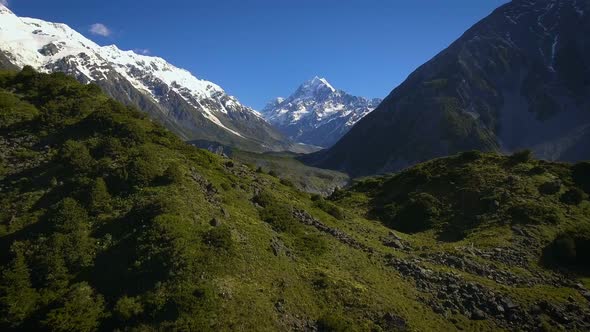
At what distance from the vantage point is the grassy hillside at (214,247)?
26.7 metres

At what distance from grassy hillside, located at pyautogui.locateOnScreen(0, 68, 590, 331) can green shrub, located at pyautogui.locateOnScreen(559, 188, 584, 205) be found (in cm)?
16

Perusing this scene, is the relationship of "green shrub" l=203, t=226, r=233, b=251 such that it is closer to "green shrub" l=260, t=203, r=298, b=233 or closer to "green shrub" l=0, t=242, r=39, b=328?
"green shrub" l=260, t=203, r=298, b=233

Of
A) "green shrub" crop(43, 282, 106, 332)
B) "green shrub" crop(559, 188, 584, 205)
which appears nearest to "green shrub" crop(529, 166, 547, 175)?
"green shrub" crop(559, 188, 584, 205)

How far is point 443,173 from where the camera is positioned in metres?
67.0

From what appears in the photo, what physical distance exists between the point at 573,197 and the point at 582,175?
9.28 metres

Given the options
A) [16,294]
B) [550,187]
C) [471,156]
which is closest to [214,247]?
[16,294]

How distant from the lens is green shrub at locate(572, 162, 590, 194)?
6236cm

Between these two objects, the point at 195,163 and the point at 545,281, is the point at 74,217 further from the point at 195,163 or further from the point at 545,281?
the point at 545,281

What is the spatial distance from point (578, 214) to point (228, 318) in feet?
154

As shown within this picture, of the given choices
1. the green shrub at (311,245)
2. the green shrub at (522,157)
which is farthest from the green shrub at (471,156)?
the green shrub at (311,245)

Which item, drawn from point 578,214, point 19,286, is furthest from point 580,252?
point 19,286

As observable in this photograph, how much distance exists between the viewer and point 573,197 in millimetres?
57219

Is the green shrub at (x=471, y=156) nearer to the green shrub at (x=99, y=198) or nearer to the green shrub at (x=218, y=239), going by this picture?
the green shrub at (x=218, y=239)

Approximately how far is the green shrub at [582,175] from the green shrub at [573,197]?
16.9ft
